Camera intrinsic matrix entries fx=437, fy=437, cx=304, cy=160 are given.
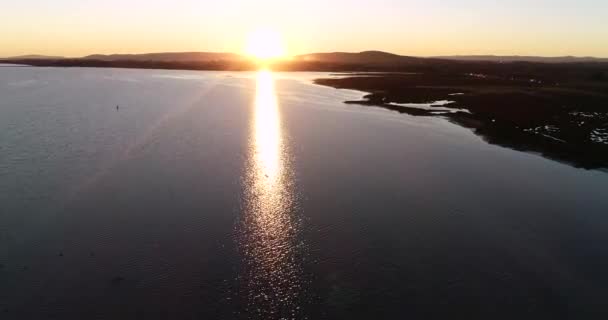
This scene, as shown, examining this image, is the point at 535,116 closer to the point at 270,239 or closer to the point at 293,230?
the point at 293,230

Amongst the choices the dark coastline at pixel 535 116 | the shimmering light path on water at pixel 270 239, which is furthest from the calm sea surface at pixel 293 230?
the dark coastline at pixel 535 116

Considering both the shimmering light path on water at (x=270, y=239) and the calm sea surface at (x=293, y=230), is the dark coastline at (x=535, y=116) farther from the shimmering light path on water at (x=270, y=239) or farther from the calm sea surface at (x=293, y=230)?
the shimmering light path on water at (x=270, y=239)

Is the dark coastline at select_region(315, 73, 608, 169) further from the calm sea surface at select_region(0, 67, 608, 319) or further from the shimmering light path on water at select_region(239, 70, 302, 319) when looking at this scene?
the shimmering light path on water at select_region(239, 70, 302, 319)

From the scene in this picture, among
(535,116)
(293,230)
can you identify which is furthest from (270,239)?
(535,116)

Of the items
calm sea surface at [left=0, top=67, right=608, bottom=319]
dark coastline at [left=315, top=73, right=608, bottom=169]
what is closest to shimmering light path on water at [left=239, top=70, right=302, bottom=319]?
calm sea surface at [left=0, top=67, right=608, bottom=319]

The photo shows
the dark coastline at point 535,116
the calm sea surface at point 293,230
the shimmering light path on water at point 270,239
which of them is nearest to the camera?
the shimmering light path on water at point 270,239

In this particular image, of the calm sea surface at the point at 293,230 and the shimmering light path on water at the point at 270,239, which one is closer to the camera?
the shimmering light path on water at the point at 270,239

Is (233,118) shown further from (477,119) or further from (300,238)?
(300,238)

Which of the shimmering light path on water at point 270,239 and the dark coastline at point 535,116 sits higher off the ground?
the dark coastline at point 535,116

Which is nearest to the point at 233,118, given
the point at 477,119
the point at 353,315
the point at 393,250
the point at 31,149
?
the point at 31,149
